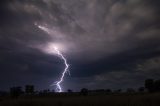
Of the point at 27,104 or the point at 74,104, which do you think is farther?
the point at 27,104

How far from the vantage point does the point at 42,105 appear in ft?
89.8

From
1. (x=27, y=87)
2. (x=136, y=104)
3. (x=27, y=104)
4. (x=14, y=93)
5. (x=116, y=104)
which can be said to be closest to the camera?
(x=136, y=104)

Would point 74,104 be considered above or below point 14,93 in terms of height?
below

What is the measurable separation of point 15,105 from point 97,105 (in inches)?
388

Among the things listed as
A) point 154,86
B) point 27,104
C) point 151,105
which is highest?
point 154,86

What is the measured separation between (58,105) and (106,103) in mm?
4654

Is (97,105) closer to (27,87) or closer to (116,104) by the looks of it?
(116,104)

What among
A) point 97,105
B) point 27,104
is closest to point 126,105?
point 97,105

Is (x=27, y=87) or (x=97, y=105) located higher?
(x=27, y=87)

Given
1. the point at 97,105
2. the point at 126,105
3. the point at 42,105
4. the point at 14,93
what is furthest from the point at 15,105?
the point at 14,93

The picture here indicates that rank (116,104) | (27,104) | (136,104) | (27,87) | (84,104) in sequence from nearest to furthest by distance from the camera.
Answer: (136,104)
(116,104)
(84,104)
(27,104)
(27,87)

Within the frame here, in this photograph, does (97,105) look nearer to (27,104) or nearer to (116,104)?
(116,104)

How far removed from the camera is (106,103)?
26078 millimetres

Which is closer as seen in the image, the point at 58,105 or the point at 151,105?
the point at 151,105
